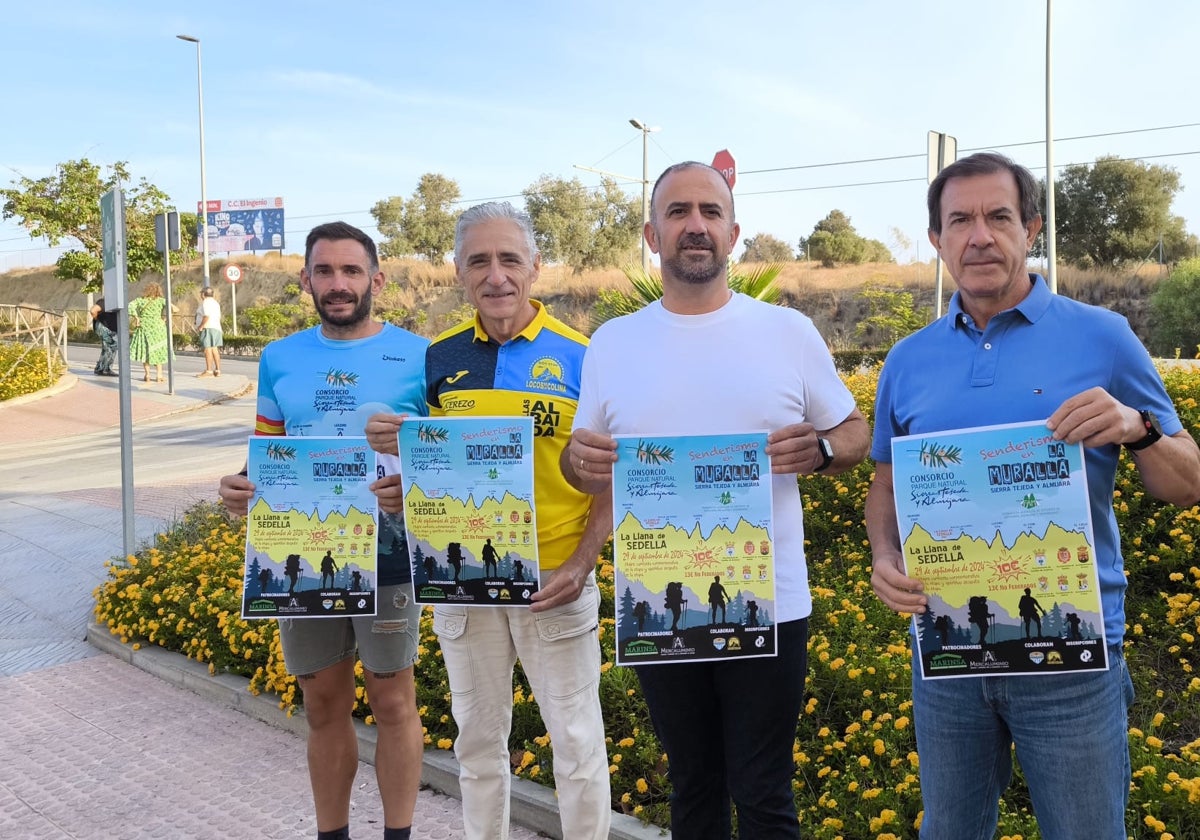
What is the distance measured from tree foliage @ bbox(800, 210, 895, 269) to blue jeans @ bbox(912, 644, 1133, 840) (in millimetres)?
61016

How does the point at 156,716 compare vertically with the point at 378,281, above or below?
below

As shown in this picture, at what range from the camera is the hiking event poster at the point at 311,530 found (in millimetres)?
3131

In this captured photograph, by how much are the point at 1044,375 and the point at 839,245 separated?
63.2m

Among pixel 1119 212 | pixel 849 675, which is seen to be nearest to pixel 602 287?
pixel 1119 212

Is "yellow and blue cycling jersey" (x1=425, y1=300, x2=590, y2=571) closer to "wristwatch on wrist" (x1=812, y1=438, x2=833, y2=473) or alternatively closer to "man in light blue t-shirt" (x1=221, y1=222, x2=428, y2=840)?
"man in light blue t-shirt" (x1=221, y1=222, x2=428, y2=840)

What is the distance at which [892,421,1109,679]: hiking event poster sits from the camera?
2.03 meters

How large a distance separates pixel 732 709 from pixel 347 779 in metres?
1.71

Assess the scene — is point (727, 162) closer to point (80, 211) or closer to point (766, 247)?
point (80, 211)

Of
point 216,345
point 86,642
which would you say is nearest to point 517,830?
point 86,642

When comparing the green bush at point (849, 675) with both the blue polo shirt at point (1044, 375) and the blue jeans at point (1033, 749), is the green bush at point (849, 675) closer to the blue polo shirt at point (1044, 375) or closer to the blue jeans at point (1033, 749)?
the blue jeans at point (1033, 749)

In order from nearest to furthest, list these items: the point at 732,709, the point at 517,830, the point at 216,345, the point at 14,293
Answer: the point at 732,709 → the point at 517,830 → the point at 216,345 → the point at 14,293

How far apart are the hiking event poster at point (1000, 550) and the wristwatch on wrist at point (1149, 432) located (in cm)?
11

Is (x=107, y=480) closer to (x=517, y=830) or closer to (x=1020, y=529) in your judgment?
(x=517, y=830)

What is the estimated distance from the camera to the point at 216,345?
1017 inches
